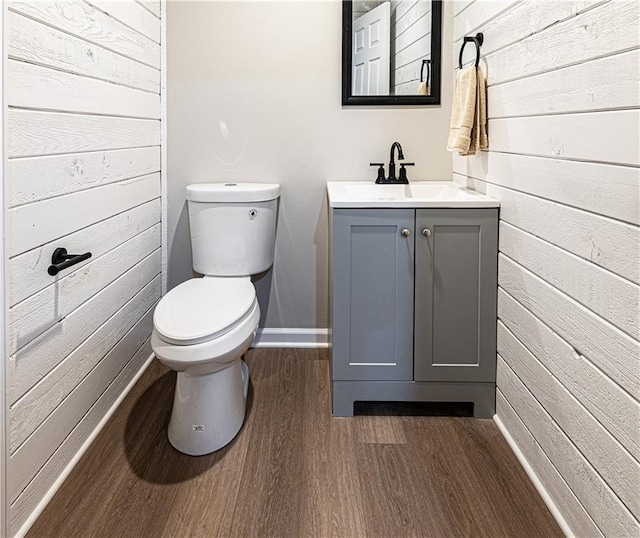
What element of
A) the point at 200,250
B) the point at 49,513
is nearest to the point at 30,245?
the point at 49,513

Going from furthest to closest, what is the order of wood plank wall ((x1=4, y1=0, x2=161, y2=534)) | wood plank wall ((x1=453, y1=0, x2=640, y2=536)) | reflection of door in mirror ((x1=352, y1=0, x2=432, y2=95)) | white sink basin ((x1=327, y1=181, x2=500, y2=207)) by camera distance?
reflection of door in mirror ((x1=352, y1=0, x2=432, y2=95)), white sink basin ((x1=327, y1=181, x2=500, y2=207)), wood plank wall ((x1=4, y1=0, x2=161, y2=534)), wood plank wall ((x1=453, y1=0, x2=640, y2=536))

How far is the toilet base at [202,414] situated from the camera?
1960 millimetres

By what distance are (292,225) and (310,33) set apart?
3.03 feet

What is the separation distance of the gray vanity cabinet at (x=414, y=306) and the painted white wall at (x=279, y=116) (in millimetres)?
770

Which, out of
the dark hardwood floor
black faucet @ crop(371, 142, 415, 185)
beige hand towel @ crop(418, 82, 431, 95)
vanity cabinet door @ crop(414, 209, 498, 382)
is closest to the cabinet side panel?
vanity cabinet door @ crop(414, 209, 498, 382)

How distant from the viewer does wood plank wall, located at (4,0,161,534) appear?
147 centimetres

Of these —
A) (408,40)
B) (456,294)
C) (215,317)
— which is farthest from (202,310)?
(408,40)

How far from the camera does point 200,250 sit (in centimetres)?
262

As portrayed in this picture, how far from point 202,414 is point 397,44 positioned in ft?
6.18

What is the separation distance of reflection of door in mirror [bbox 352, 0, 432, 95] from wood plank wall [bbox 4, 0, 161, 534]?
37.8 inches

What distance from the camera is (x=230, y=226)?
8.46 ft

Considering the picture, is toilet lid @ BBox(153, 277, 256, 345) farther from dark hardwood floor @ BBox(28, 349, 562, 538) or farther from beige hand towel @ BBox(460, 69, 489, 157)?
beige hand towel @ BBox(460, 69, 489, 157)

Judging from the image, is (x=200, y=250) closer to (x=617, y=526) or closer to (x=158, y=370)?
(x=158, y=370)

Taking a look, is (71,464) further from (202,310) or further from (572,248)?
(572,248)
